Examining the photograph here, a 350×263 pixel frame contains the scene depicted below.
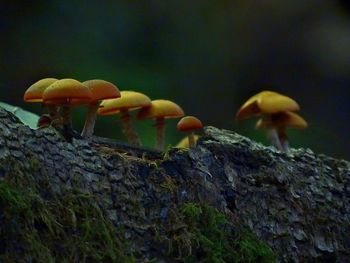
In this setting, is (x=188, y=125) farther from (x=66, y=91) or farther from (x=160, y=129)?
(x=66, y=91)

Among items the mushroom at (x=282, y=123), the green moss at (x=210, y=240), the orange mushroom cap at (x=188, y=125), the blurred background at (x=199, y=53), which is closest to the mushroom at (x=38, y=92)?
the green moss at (x=210, y=240)

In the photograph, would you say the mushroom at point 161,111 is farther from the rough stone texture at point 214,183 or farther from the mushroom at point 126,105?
the rough stone texture at point 214,183

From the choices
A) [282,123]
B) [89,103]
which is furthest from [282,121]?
[89,103]

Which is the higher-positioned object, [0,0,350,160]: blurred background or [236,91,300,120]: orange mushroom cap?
[236,91,300,120]: orange mushroom cap

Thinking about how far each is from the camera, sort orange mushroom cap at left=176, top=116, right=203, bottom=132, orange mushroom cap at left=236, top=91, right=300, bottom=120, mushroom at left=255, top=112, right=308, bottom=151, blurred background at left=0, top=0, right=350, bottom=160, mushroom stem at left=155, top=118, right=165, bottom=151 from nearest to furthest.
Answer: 1. orange mushroom cap at left=176, top=116, right=203, bottom=132
2. mushroom stem at left=155, top=118, right=165, bottom=151
3. orange mushroom cap at left=236, top=91, right=300, bottom=120
4. mushroom at left=255, top=112, right=308, bottom=151
5. blurred background at left=0, top=0, right=350, bottom=160

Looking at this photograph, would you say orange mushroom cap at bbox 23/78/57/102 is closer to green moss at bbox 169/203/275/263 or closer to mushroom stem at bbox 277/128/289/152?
green moss at bbox 169/203/275/263

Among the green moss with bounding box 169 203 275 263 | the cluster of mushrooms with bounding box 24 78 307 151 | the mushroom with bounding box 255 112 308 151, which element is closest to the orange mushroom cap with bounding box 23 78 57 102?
the cluster of mushrooms with bounding box 24 78 307 151
